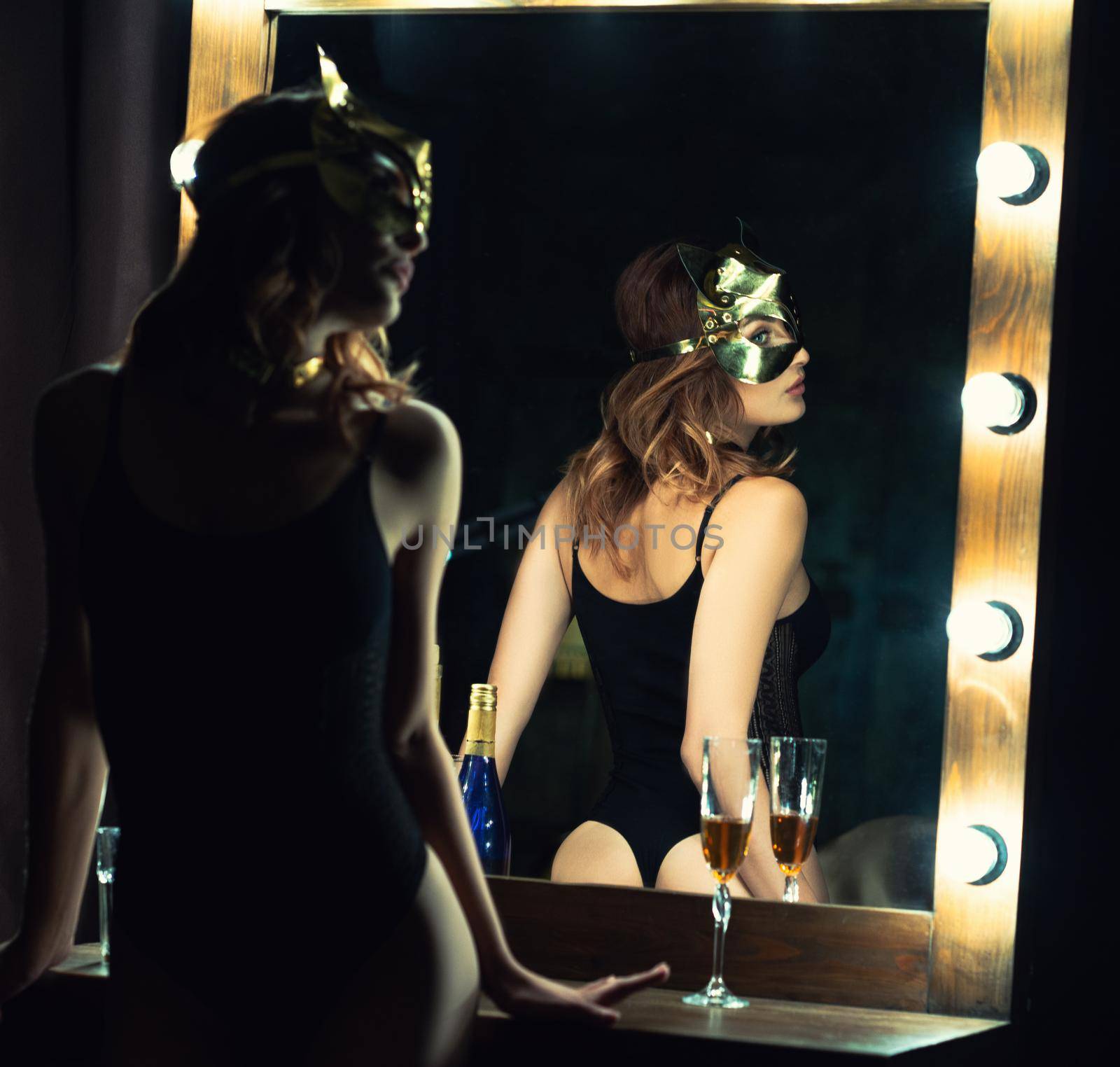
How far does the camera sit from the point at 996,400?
1550mm

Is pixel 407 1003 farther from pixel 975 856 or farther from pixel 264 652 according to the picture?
pixel 975 856

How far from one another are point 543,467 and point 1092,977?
35.2 inches

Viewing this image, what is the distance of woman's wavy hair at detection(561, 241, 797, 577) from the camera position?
5.21ft

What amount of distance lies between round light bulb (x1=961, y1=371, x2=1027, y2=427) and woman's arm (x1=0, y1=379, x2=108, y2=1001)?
3.33 feet

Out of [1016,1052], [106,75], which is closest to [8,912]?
[106,75]

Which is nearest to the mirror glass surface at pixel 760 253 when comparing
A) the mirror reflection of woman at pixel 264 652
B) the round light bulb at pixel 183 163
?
the round light bulb at pixel 183 163

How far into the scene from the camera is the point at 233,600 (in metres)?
0.98

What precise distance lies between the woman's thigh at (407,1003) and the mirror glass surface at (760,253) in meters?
0.58

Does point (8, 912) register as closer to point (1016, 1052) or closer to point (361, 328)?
point (361, 328)

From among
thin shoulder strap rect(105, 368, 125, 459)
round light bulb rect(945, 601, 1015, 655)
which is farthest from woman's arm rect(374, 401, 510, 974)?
round light bulb rect(945, 601, 1015, 655)

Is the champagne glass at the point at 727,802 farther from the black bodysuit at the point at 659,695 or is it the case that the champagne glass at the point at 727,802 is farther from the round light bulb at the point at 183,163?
the round light bulb at the point at 183,163

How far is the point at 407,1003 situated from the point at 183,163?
3.98 feet

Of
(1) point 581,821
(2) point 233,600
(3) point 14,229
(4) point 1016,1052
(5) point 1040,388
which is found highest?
(3) point 14,229

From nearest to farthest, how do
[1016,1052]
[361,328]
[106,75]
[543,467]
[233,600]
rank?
[233,600], [361,328], [1016,1052], [543,467], [106,75]
